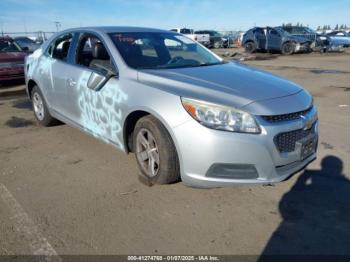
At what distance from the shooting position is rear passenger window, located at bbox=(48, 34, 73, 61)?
16.8ft

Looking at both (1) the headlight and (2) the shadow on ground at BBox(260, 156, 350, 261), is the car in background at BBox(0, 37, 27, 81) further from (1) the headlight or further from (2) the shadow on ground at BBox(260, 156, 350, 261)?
(2) the shadow on ground at BBox(260, 156, 350, 261)

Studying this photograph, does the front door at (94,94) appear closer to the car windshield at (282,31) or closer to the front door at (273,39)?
the front door at (273,39)

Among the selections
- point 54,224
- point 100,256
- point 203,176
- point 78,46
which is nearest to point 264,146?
point 203,176

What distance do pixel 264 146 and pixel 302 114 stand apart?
0.62 metres

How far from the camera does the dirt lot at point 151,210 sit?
2807mm

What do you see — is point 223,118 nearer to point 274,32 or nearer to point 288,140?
point 288,140

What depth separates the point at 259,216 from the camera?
126 inches

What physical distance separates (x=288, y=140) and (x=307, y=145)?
33 cm

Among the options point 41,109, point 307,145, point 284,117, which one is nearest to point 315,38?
point 41,109

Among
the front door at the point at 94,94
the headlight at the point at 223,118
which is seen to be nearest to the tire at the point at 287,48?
the front door at the point at 94,94

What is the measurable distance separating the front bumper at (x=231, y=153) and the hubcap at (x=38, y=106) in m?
3.46

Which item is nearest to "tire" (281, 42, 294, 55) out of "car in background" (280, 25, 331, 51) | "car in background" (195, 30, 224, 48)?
"car in background" (280, 25, 331, 51)

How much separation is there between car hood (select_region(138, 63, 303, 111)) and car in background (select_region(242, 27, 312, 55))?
67.2ft

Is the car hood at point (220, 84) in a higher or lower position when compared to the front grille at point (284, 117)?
higher
